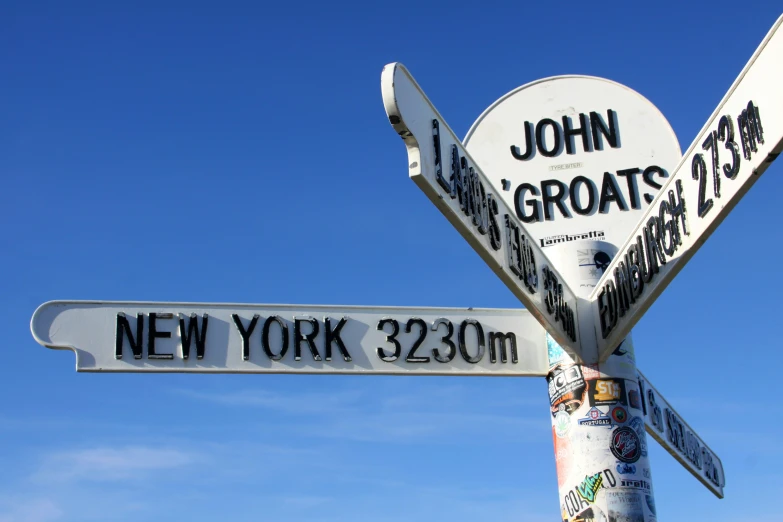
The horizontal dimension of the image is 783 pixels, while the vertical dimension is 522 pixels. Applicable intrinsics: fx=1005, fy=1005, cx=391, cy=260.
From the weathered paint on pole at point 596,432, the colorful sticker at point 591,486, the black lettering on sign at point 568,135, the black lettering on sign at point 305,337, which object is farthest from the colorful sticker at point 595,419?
the black lettering on sign at point 568,135

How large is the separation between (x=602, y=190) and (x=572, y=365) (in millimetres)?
1279

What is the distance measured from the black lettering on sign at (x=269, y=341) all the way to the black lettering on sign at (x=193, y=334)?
0.34 meters

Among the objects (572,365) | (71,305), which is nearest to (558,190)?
(572,365)

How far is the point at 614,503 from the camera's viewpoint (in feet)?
18.0

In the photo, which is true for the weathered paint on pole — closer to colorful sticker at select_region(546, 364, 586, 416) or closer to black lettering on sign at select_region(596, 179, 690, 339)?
colorful sticker at select_region(546, 364, 586, 416)

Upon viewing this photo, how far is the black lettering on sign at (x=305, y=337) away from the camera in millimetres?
5812

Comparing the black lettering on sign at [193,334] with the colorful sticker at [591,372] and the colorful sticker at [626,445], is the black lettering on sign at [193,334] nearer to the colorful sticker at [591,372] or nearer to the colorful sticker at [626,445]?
the colorful sticker at [591,372]

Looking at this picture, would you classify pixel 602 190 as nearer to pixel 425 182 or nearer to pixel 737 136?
pixel 737 136

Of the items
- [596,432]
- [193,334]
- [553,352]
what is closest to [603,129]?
[553,352]

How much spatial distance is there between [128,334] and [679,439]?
4.06 meters

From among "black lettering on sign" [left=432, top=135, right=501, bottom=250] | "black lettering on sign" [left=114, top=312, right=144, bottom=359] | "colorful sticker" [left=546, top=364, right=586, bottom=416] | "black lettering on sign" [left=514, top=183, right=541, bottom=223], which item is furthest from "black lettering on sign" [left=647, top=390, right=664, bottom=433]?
"black lettering on sign" [left=114, top=312, right=144, bottom=359]

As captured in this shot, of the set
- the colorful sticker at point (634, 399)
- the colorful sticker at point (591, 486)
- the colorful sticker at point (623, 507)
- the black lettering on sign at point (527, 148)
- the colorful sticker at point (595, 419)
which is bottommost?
the colorful sticker at point (623, 507)

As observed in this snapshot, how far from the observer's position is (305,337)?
231 inches

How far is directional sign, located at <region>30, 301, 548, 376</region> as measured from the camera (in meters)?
5.70
